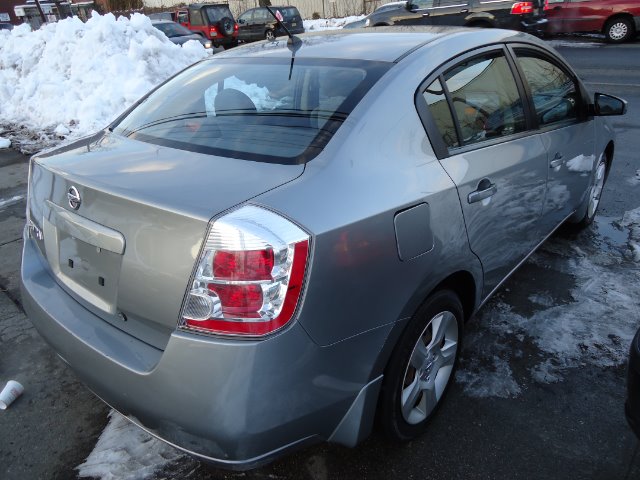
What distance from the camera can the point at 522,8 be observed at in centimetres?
1271

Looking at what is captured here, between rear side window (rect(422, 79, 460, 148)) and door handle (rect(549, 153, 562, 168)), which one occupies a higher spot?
rear side window (rect(422, 79, 460, 148))

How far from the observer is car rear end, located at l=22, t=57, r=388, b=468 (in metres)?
1.55

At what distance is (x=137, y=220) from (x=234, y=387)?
2.07 ft

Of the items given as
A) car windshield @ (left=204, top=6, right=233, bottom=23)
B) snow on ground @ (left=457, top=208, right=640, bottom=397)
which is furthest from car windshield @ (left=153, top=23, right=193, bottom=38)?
snow on ground @ (left=457, top=208, right=640, bottom=397)

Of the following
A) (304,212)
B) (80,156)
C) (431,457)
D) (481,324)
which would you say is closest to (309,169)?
(304,212)

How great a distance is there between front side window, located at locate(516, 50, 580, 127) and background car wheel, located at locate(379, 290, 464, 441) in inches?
54.8

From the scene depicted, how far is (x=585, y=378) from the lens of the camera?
2.65m

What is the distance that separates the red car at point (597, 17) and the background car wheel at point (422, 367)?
1567 centimetres

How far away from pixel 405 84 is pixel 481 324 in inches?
65.2

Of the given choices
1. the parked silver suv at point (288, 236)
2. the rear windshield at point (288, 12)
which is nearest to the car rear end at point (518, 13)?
the rear windshield at point (288, 12)

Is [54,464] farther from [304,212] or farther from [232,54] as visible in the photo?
[232,54]

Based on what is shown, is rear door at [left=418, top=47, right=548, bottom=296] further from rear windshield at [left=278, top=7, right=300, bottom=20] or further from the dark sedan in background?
rear windshield at [left=278, top=7, right=300, bottom=20]

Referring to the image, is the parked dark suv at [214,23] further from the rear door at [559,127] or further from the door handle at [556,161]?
the door handle at [556,161]

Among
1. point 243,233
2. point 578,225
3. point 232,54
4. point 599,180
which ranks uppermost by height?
point 232,54
